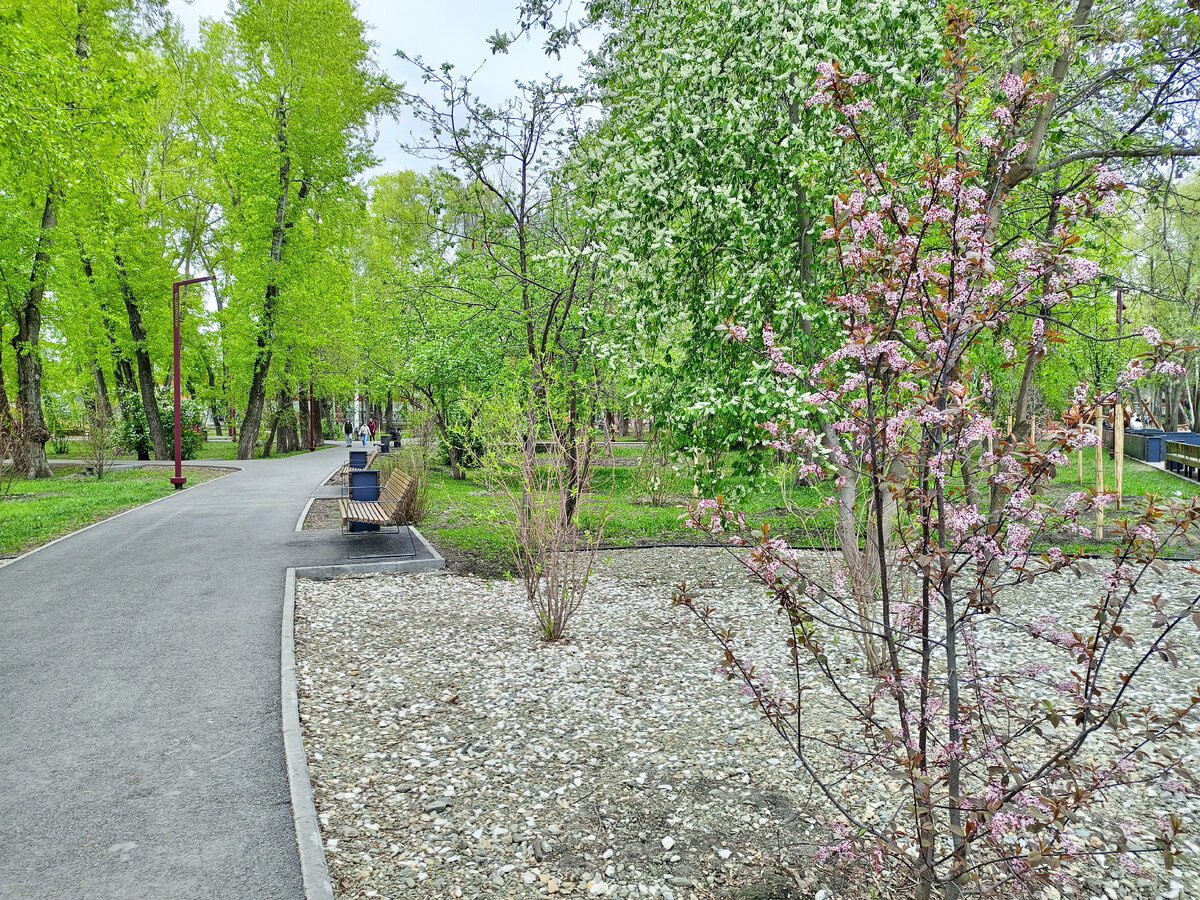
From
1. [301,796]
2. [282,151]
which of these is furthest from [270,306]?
[301,796]

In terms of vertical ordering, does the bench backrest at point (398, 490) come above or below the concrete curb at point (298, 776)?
above

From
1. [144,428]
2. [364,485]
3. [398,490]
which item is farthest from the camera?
[144,428]

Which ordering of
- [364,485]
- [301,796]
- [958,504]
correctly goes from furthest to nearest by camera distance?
1. [364,485]
2. [301,796]
3. [958,504]

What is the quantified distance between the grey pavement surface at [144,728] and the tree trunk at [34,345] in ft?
40.9

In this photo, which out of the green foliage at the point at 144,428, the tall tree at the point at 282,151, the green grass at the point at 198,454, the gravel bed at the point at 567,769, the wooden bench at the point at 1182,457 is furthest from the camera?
the green grass at the point at 198,454

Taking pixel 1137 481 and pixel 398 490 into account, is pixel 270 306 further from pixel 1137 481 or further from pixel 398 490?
pixel 1137 481

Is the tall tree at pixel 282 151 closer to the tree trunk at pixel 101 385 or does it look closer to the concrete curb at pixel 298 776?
the tree trunk at pixel 101 385

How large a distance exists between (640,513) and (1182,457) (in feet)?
42.3

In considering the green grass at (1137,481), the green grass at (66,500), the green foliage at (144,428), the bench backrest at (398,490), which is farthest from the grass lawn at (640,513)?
the green foliage at (144,428)

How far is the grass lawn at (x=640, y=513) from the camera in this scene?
9.38 metres

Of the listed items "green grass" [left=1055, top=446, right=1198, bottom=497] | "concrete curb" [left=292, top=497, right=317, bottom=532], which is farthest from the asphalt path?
"green grass" [left=1055, top=446, right=1198, bottom=497]

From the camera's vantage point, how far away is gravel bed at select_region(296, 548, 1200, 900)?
324cm

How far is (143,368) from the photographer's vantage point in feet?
81.5

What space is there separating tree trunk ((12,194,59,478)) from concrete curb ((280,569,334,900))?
17848 mm
